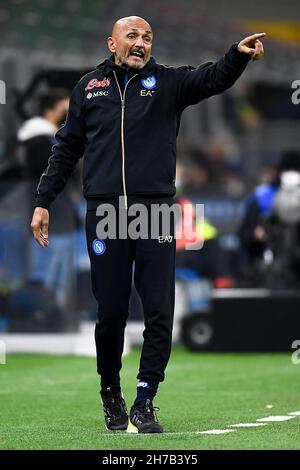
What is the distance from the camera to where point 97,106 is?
23.9ft

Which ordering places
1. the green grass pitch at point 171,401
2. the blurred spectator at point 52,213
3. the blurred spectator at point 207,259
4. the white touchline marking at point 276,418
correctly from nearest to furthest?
the green grass pitch at point 171,401
the white touchline marking at point 276,418
the blurred spectator at point 52,213
the blurred spectator at point 207,259

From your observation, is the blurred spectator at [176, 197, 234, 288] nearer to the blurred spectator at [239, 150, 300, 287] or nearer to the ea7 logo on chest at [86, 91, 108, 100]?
the blurred spectator at [239, 150, 300, 287]

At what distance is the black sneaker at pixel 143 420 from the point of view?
23.1ft

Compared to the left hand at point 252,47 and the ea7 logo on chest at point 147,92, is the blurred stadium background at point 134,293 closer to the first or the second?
the ea7 logo on chest at point 147,92

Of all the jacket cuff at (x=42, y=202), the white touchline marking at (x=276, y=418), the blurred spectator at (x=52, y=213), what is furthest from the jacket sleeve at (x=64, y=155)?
the blurred spectator at (x=52, y=213)

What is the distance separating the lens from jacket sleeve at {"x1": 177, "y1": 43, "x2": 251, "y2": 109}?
705 cm

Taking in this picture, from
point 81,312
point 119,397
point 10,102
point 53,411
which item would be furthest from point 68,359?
point 119,397

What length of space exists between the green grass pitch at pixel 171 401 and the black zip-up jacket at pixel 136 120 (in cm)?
123

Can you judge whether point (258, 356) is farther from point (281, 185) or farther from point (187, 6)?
point (187, 6)

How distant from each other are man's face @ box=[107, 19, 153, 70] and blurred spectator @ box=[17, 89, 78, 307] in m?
6.40

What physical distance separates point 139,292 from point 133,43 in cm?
126

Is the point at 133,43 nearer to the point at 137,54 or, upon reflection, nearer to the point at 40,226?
the point at 137,54
